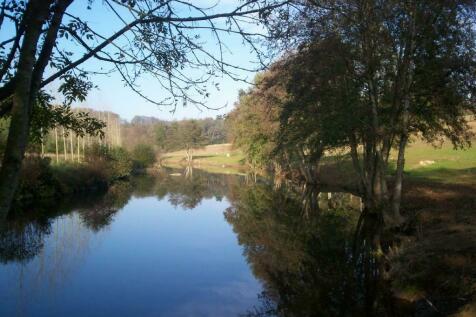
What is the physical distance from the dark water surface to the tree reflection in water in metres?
0.04

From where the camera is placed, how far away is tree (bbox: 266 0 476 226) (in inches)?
663

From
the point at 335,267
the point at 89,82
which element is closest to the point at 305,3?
the point at 89,82

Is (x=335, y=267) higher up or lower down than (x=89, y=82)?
lower down

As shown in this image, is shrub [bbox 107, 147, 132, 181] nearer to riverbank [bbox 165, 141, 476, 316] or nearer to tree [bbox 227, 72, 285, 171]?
tree [bbox 227, 72, 285, 171]

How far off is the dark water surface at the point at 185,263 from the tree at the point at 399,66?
4.32m

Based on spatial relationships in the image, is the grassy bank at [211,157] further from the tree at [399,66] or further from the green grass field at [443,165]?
the tree at [399,66]

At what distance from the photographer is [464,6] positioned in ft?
55.2

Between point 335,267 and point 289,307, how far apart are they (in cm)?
382

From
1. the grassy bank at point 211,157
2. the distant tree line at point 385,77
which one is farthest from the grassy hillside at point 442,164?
the grassy bank at point 211,157

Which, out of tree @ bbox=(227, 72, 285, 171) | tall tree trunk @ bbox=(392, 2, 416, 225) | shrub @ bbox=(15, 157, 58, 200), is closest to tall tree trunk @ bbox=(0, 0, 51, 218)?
tall tree trunk @ bbox=(392, 2, 416, 225)

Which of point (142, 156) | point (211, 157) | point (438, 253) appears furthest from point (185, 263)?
point (211, 157)

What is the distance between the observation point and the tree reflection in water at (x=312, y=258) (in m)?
11.8

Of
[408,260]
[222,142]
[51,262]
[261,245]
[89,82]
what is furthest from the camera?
[222,142]

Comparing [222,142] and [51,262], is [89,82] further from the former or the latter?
[222,142]
